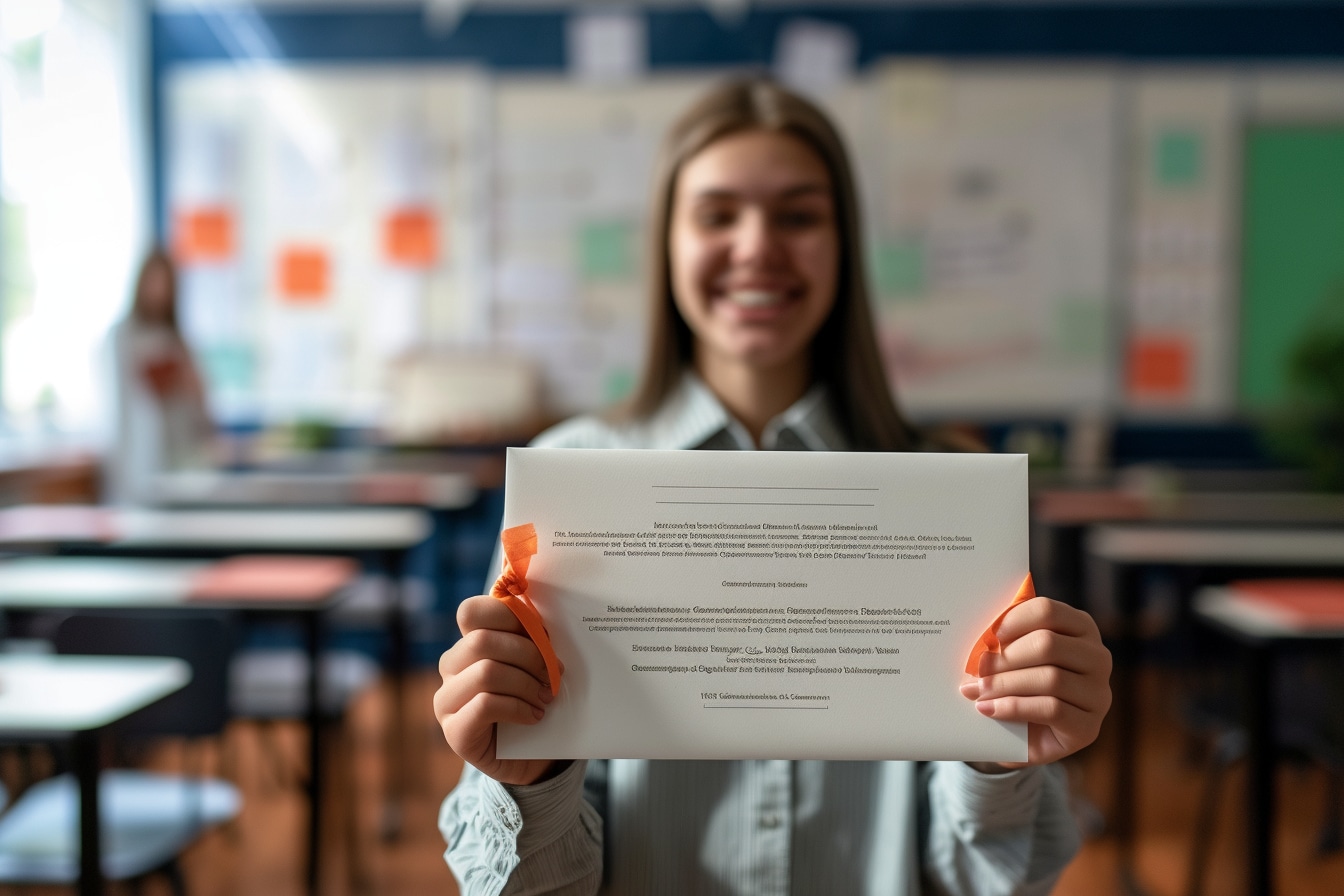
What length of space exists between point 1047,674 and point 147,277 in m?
4.02

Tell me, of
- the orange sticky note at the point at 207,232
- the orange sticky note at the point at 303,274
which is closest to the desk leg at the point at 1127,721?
the orange sticky note at the point at 303,274

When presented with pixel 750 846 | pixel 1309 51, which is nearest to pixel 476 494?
pixel 750 846

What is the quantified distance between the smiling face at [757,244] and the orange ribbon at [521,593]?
39 centimetres

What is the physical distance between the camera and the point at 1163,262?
448cm

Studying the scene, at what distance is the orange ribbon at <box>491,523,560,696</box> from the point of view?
69cm

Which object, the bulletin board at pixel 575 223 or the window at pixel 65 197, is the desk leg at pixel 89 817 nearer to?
the window at pixel 65 197

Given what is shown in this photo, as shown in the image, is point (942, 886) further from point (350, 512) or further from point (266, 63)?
point (266, 63)

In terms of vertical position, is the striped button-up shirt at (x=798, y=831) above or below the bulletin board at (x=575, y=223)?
below

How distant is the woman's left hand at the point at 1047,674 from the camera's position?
27.5 inches

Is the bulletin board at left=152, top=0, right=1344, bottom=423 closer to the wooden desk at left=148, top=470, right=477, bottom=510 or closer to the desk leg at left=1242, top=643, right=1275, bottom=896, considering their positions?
the wooden desk at left=148, top=470, right=477, bottom=510

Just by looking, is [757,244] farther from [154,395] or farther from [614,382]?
[614,382]

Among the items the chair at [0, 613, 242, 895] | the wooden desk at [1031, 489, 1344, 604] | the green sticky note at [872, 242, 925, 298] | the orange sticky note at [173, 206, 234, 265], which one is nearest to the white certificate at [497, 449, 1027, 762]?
the chair at [0, 613, 242, 895]

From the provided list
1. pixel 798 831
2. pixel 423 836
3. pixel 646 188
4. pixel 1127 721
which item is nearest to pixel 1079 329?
pixel 646 188

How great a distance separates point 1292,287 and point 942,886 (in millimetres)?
4557
